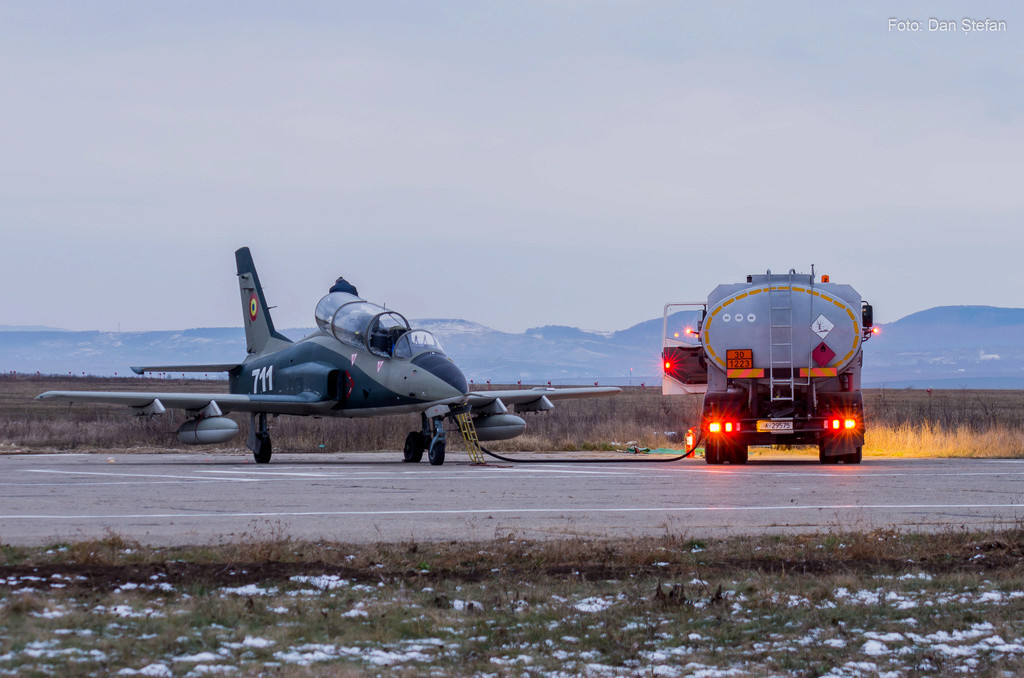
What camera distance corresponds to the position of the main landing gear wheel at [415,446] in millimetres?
24156

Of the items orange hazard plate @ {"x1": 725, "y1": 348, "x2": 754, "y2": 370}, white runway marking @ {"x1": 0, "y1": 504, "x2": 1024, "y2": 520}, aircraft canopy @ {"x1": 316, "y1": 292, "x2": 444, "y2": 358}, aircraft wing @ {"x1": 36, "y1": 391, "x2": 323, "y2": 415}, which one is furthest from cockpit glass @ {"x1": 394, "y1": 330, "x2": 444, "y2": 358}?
white runway marking @ {"x1": 0, "y1": 504, "x2": 1024, "y2": 520}

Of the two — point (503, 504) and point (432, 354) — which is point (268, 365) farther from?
point (503, 504)

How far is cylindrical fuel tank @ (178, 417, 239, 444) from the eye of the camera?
2297 cm

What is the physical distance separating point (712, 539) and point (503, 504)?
4137 millimetres

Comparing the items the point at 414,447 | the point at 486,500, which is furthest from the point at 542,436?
the point at 486,500

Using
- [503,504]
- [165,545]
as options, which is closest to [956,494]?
[503,504]

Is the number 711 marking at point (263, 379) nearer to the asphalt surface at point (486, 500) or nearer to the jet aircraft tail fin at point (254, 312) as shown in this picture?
the jet aircraft tail fin at point (254, 312)

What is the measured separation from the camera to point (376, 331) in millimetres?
24094

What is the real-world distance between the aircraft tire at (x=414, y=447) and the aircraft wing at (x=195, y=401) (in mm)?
1910

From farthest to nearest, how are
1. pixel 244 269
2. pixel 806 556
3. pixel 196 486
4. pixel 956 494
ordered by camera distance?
1. pixel 244 269
2. pixel 196 486
3. pixel 956 494
4. pixel 806 556

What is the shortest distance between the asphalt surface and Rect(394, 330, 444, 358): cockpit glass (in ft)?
8.29

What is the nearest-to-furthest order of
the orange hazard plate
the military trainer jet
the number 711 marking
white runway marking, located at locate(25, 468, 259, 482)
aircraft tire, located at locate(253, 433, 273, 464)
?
white runway marking, located at locate(25, 468, 259, 482)
the orange hazard plate
the military trainer jet
aircraft tire, located at locate(253, 433, 273, 464)
the number 711 marking

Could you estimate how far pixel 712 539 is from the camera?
1019 cm

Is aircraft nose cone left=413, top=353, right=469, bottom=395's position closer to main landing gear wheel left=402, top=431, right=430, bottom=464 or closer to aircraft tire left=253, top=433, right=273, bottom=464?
main landing gear wheel left=402, top=431, right=430, bottom=464
